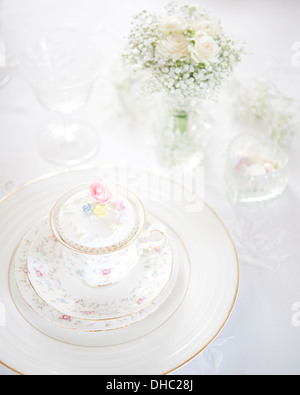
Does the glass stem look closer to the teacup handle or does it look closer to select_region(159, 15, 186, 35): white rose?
select_region(159, 15, 186, 35): white rose

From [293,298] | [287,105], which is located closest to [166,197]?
[293,298]

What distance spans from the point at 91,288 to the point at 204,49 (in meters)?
0.72

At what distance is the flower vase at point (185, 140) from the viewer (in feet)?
5.30

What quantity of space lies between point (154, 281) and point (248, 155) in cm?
60

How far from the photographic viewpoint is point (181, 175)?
157 centimetres

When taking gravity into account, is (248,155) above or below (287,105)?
below

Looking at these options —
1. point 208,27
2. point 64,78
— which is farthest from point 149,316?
point 64,78

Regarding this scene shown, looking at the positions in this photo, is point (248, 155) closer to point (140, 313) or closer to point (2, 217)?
point (140, 313)

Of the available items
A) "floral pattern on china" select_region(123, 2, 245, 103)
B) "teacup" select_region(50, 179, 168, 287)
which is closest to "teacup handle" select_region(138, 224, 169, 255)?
"teacup" select_region(50, 179, 168, 287)

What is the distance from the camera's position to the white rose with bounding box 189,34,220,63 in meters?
1.23

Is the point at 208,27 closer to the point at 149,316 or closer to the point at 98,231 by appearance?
the point at 98,231


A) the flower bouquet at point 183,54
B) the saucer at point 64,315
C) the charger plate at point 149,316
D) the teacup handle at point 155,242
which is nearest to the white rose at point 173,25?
the flower bouquet at point 183,54

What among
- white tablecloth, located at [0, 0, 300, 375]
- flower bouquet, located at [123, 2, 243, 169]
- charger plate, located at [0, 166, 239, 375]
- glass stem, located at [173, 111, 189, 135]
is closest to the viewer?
charger plate, located at [0, 166, 239, 375]

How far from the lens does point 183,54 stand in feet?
4.23
